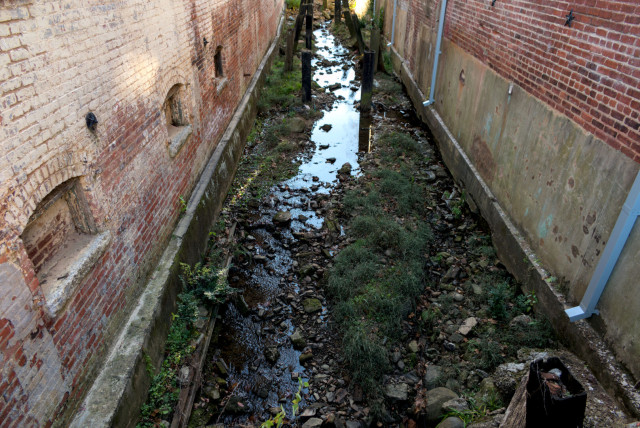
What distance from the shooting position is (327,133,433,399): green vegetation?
161 inches

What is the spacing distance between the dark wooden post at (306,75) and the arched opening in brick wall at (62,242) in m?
8.65

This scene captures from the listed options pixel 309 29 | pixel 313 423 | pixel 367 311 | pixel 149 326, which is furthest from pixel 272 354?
pixel 309 29

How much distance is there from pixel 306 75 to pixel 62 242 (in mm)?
9095

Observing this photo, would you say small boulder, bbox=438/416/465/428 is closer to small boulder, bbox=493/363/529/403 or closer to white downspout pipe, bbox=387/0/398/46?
small boulder, bbox=493/363/529/403

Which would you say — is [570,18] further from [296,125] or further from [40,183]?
[296,125]

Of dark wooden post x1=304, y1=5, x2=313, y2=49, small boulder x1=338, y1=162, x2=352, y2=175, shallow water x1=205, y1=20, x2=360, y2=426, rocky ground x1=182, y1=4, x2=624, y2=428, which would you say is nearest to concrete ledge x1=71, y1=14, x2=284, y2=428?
rocky ground x1=182, y1=4, x2=624, y2=428

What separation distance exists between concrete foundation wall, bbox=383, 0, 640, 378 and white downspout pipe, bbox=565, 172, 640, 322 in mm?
60

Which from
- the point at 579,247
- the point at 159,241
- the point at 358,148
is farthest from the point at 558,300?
the point at 358,148

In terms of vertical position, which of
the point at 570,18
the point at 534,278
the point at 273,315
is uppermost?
the point at 570,18

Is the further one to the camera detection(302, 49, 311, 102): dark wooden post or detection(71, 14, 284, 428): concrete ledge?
detection(302, 49, 311, 102): dark wooden post

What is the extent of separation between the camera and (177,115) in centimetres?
553

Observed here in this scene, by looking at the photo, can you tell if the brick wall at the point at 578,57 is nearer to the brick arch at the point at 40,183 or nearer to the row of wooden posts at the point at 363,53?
the brick arch at the point at 40,183

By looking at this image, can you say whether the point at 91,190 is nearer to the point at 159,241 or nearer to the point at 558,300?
the point at 159,241

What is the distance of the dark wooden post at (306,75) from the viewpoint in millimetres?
10543
